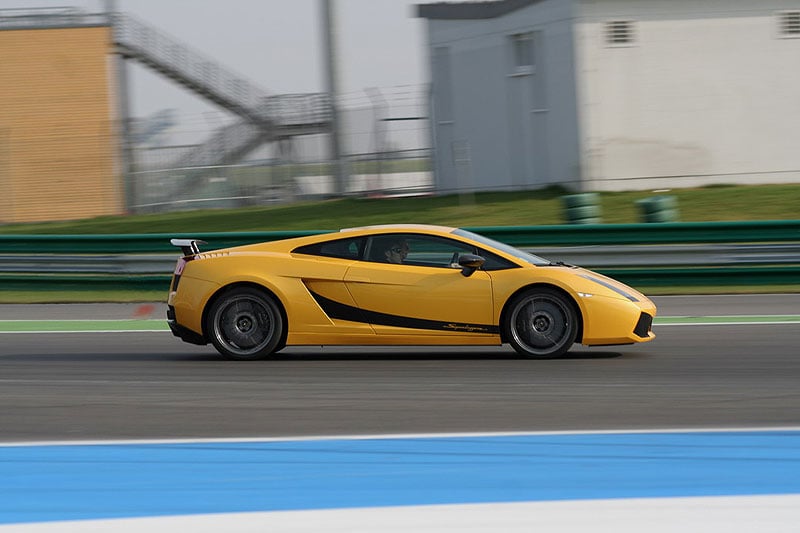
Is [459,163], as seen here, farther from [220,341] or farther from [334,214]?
[220,341]

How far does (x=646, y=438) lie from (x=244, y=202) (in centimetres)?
2377

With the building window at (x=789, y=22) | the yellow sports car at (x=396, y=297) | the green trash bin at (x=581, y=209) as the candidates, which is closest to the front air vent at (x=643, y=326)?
the yellow sports car at (x=396, y=297)

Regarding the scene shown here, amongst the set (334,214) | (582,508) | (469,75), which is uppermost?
(469,75)

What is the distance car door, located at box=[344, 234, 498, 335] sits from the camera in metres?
9.80

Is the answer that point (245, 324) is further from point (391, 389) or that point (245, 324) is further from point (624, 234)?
point (624, 234)

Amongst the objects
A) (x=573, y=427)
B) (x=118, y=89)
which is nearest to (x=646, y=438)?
(x=573, y=427)

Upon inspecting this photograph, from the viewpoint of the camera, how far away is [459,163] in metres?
27.1

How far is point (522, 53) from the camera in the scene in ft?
85.1

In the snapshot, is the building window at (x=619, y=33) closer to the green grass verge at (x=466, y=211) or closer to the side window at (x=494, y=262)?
the green grass verge at (x=466, y=211)

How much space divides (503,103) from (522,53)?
1.22 m

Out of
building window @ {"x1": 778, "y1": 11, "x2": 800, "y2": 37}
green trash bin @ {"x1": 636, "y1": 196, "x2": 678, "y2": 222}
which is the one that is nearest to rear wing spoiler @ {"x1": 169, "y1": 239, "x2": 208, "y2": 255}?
green trash bin @ {"x1": 636, "y1": 196, "x2": 678, "y2": 222}

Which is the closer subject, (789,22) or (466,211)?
(466,211)

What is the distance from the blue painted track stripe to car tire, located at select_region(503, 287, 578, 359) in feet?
10.1

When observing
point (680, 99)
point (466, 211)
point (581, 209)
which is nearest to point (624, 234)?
point (581, 209)
